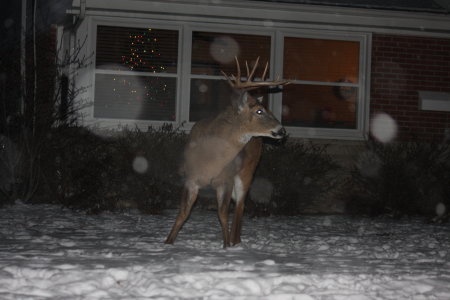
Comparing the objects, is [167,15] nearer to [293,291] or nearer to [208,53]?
[208,53]

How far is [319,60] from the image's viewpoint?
1455 cm

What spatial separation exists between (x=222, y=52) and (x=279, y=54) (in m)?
2.67

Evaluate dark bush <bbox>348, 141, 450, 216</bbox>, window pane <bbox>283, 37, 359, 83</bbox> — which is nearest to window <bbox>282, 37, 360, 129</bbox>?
window pane <bbox>283, 37, 359, 83</bbox>

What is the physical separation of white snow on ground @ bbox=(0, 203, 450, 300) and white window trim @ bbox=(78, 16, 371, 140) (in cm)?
239

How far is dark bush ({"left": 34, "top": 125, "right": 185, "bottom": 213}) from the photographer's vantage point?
32.7 ft

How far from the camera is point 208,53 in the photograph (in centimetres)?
1432

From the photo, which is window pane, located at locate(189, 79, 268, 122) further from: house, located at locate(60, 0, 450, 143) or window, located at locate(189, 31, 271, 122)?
house, located at locate(60, 0, 450, 143)

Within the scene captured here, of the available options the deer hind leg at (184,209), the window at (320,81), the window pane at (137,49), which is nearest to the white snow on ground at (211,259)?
the deer hind leg at (184,209)

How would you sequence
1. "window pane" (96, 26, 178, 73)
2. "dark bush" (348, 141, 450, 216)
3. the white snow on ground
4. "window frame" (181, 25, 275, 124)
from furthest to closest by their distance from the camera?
"window pane" (96, 26, 178, 73) < "window frame" (181, 25, 275, 124) < "dark bush" (348, 141, 450, 216) < the white snow on ground

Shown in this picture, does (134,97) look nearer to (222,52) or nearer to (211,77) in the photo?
(211,77)

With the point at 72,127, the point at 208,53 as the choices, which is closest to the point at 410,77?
the point at 208,53

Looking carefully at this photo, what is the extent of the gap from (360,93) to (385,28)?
4.06ft

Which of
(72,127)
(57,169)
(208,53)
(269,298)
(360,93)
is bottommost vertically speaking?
(269,298)

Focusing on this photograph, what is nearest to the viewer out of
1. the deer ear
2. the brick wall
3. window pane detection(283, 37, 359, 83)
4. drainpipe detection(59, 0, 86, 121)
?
the deer ear
